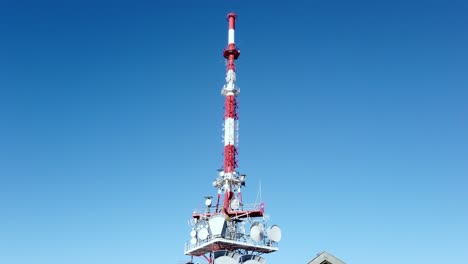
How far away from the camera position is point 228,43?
64.9 m

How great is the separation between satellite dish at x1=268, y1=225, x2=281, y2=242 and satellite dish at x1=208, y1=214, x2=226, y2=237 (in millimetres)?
5318

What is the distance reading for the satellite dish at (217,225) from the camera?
2119 inches

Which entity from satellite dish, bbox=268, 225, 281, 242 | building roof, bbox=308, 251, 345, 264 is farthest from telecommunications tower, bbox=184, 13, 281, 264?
building roof, bbox=308, 251, 345, 264

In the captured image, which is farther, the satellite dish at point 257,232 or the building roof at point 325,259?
the satellite dish at point 257,232

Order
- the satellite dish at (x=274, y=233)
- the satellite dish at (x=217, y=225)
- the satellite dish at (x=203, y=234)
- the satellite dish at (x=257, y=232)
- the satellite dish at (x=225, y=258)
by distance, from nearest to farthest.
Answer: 1. the satellite dish at (x=225, y=258)
2. the satellite dish at (x=217, y=225)
3. the satellite dish at (x=203, y=234)
4. the satellite dish at (x=257, y=232)
5. the satellite dish at (x=274, y=233)

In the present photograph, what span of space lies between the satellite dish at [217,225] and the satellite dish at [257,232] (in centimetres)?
340

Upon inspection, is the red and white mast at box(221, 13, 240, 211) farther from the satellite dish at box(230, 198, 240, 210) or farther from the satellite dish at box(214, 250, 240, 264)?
the satellite dish at box(214, 250, 240, 264)

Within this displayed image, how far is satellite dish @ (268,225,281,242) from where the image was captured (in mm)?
55438

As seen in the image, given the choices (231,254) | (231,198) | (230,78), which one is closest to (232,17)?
(230,78)

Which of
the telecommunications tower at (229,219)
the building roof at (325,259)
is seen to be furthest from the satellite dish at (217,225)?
the building roof at (325,259)

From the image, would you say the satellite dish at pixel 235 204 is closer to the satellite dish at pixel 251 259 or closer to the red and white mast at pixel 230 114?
the red and white mast at pixel 230 114

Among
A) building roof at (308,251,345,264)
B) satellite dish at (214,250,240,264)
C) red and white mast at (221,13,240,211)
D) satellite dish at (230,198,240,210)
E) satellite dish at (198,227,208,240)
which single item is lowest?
building roof at (308,251,345,264)

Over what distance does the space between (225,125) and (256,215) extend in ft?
38.0

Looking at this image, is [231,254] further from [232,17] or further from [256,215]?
[232,17]
